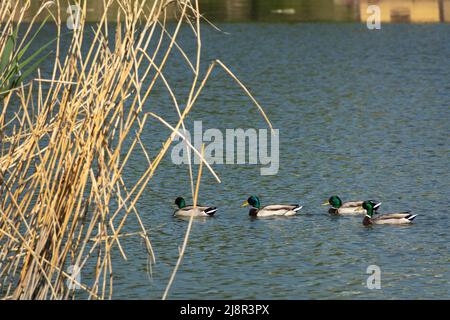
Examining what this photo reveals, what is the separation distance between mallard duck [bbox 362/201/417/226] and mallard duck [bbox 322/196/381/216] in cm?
18

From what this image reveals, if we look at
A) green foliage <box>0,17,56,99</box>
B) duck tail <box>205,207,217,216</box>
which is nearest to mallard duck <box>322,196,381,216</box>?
duck tail <box>205,207,217,216</box>

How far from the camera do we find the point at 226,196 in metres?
14.7

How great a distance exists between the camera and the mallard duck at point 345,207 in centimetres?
1363

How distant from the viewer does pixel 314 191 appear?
1496cm

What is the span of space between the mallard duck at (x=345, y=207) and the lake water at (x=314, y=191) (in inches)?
4.4

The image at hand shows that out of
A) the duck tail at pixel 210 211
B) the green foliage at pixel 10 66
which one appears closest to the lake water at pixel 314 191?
the duck tail at pixel 210 211

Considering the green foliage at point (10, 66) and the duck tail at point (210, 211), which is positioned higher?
the green foliage at point (10, 66)

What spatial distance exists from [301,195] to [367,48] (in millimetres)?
22213

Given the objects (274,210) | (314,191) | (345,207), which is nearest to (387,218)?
(345,207)

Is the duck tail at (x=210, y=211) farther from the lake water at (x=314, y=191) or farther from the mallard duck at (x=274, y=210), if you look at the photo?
the mallard duck at (x=274, y=210)

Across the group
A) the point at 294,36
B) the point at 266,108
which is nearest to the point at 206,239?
the point at 266,108

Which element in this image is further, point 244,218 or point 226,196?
point 226,196

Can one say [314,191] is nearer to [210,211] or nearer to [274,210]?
[274,210]
